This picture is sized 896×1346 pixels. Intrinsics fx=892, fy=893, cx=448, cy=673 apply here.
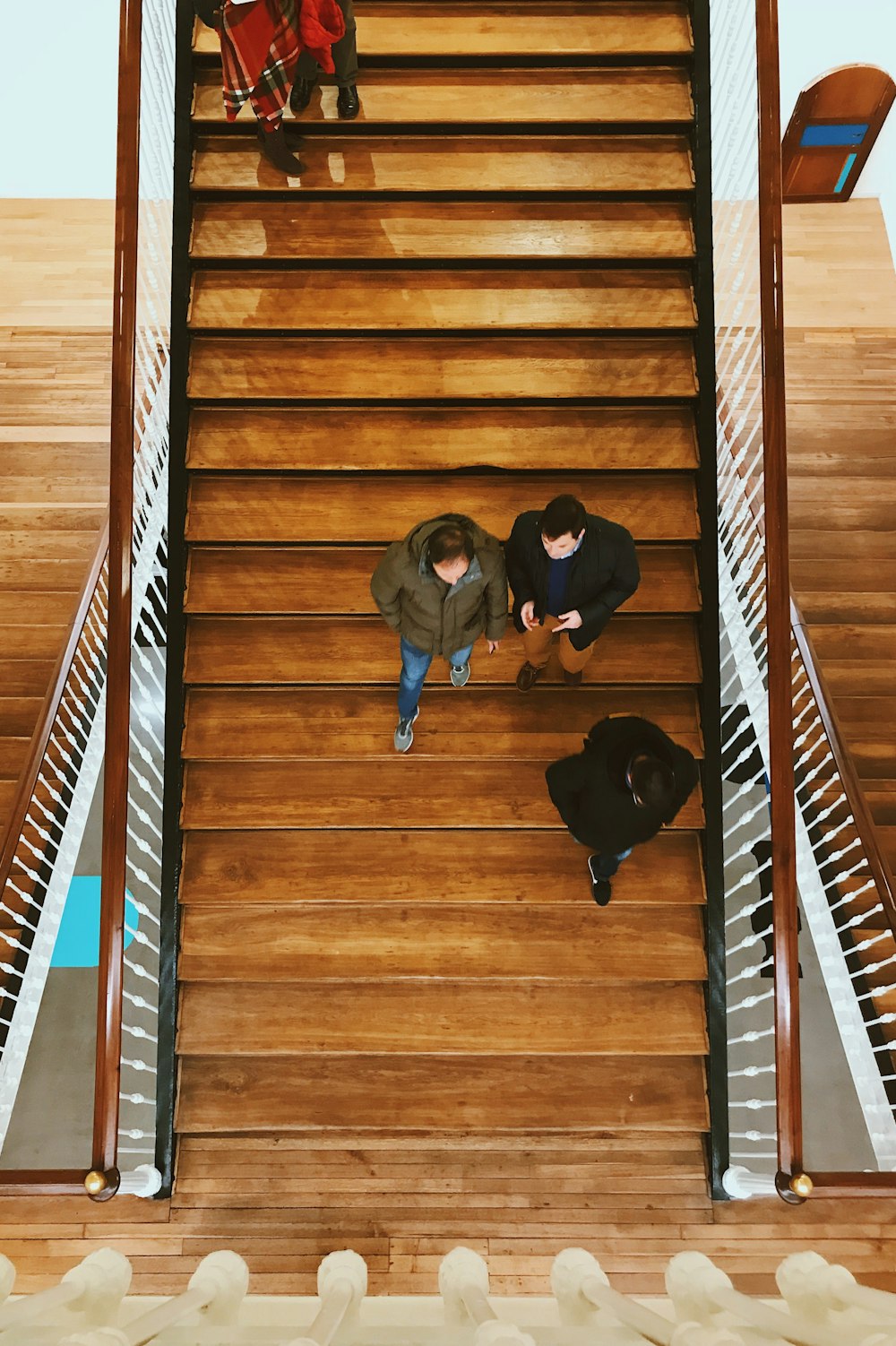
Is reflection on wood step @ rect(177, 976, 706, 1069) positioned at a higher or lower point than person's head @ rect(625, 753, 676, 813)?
lower

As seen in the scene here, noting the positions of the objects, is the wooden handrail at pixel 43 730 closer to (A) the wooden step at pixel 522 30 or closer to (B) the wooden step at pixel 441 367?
(B) the wooden step at pixel 441 367

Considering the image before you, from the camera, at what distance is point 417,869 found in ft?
12.3

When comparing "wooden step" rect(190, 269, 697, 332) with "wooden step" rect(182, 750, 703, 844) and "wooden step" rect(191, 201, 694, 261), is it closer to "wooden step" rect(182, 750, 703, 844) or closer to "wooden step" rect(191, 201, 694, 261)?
"wooden step" rect(191, 201, 694, 261)

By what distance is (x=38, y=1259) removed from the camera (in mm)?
3635

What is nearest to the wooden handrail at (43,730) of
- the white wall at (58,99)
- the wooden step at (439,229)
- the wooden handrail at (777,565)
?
the wooden step at (439,229)

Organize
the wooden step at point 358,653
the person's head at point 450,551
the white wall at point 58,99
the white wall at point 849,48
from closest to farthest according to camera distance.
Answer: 1. the person's head at point 450,551
2. the wooden step at point 358,653
3. the white wall at point 849,48
4. the white wall at point 58,99

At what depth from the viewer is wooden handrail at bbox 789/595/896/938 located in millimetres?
3576

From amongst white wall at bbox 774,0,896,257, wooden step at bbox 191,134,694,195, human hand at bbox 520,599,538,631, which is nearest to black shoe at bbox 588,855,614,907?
human hand at bbox 520,599,538,631

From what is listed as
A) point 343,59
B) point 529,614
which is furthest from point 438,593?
point 343,59

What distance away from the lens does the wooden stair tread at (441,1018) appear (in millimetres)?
3623

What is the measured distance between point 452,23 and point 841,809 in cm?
420

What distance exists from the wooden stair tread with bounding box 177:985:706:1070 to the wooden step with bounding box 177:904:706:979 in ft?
0.20

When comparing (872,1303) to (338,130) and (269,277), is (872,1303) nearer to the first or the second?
(269,277)

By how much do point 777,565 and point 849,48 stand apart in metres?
6.62
